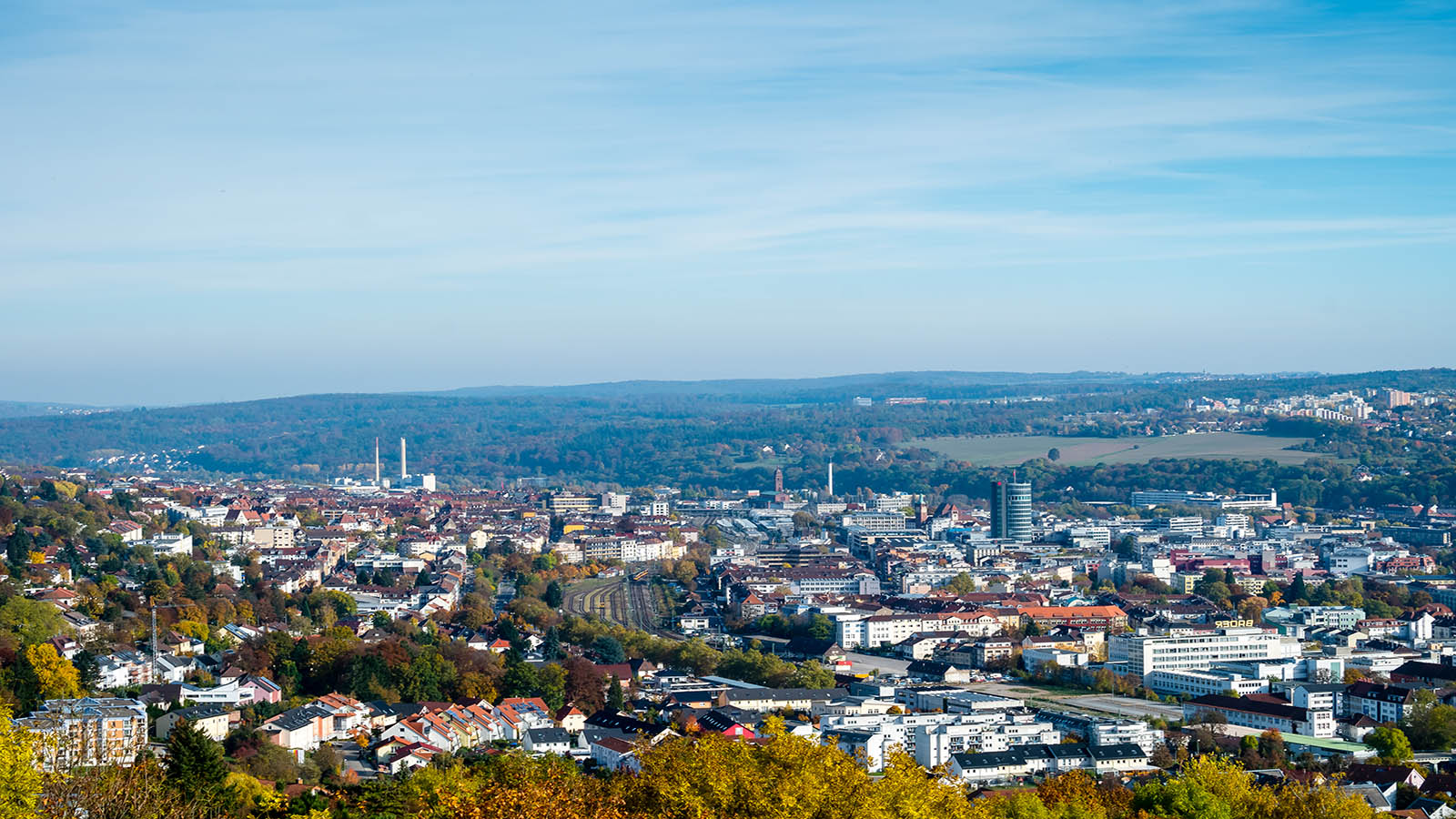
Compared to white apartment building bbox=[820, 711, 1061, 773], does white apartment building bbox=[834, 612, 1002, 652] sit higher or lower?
lower

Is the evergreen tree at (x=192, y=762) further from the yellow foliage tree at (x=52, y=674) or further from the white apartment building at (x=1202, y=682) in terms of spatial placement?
the white apartment building at (x=1202, y=682)

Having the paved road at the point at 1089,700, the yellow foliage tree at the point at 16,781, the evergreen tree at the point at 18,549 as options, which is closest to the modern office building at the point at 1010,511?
the paved road at the point at 1089,700

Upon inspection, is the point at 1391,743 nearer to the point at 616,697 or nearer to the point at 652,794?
the point at 616,697

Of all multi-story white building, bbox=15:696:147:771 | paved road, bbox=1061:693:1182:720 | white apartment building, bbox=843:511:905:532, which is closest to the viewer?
multi-story white building, bbox=15:696:147:771

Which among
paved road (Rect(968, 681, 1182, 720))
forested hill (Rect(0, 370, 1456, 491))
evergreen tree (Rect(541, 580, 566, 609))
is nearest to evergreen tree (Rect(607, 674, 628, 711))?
paved road (Rect(968, 681, 1182, 720))

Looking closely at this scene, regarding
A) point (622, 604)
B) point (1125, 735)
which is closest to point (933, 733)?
point (1125, 735)

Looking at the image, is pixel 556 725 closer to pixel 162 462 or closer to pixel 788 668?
pixel 788 668

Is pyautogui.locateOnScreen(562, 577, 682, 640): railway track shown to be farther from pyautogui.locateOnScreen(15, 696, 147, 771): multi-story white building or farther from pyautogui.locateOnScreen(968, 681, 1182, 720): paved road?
pyautogui.locateOnScreen(15, 696, 147, 771): multi-story white building

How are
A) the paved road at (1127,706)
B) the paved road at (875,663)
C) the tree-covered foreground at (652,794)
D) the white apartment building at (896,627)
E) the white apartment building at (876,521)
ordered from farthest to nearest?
the white apartment building at (876,521), the white apartment building at (896,627), the paved road at (875,663), the paved road at (1127,706), the tree-covered foreground at (652,794)
